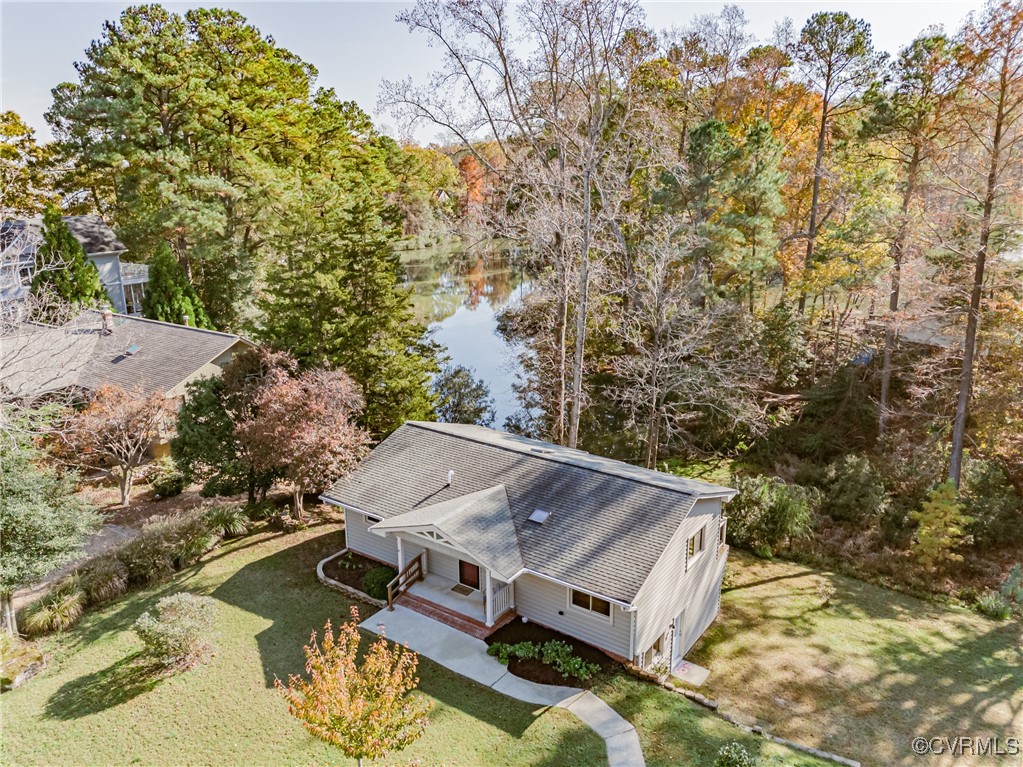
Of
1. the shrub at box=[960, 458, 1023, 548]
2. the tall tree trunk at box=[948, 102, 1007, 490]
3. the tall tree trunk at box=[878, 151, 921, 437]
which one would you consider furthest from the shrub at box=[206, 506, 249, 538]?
the shrub at box=[960, 458, 1023, 548]

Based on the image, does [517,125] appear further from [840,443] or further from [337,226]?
[840,443]

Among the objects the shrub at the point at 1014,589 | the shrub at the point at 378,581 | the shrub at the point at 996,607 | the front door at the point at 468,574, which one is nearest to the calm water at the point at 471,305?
the shrub at the point at 378,581

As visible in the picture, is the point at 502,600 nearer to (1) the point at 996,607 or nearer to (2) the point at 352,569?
(2) the point at 352,569

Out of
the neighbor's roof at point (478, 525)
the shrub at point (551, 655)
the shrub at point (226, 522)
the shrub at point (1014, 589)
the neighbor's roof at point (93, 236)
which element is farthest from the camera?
the neighbor's roof at point (93, 236)

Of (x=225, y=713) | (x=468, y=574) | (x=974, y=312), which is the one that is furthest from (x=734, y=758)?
(x=974, y=312)

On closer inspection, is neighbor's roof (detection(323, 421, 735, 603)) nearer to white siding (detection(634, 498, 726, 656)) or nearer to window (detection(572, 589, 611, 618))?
white siding (detection(634, 498, 726, 656))

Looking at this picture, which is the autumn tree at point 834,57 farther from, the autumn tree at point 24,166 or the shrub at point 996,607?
the autumn tree at point 24,166
